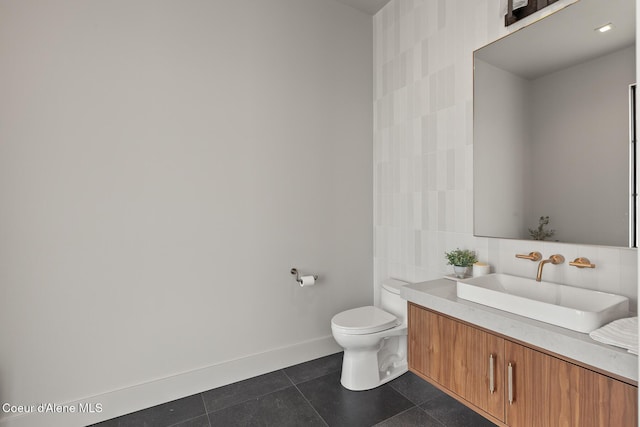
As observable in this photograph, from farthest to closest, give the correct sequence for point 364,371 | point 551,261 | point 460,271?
1. point 364,371
2. point 460,271
3. point 551,261

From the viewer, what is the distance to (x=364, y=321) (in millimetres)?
2084

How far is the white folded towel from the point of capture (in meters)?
0.92

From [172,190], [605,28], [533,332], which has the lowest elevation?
[533,332]

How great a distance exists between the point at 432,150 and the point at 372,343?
131 cm

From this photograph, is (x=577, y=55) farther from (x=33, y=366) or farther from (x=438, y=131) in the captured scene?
(x=33, y=366)

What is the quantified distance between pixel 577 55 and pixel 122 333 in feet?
9.05

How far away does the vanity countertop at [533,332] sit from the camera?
920 millimetres

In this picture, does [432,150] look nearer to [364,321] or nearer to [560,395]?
[364,321]

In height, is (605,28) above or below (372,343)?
above

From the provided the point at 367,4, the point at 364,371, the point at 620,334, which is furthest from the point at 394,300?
the point at 367,4

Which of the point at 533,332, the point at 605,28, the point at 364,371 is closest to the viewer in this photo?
the point at 533,332

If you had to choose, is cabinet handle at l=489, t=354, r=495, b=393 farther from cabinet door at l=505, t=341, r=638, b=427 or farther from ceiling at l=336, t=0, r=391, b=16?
ceiling at l=336, t=0, r=391, b=16

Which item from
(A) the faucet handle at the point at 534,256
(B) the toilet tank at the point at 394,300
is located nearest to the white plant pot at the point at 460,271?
(A) the faucet handle at the point at 534,256

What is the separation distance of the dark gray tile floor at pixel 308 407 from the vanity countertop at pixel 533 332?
0.71 meters
